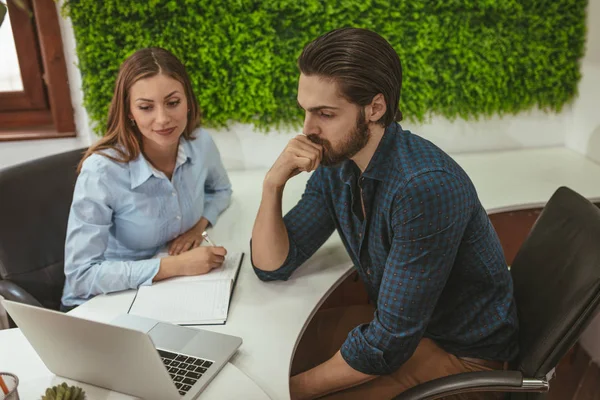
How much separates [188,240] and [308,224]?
1.46 ft

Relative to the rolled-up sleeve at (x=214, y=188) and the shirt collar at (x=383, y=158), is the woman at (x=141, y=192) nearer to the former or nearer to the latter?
the rolled-up sleeve at (x=214, y=188)

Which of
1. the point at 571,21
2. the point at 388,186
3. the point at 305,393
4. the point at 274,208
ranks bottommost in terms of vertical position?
the point at 305,393

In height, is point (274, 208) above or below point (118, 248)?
above

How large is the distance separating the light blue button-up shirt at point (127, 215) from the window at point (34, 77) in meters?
0.87

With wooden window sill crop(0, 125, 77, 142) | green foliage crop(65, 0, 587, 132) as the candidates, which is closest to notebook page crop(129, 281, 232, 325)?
green foliage crop(65, 0, 587, 132)

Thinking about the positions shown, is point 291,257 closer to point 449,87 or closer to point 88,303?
point 88,303

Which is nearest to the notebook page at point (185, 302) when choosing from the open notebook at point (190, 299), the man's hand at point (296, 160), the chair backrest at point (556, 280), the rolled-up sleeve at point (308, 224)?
the open notebook at point (190, 299)

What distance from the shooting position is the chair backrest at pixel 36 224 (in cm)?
174

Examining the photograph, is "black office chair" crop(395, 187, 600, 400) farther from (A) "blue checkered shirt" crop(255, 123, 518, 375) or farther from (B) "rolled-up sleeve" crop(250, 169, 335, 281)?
(B) "rolled-up sleeve" crop(250, 169, 335, 281)

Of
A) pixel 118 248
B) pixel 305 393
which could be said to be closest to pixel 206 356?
pixel 305 393

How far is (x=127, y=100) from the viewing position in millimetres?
1727

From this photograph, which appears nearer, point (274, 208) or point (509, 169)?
point (274, 208)

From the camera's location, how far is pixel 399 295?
1298mm

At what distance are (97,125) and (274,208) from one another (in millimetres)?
1291
